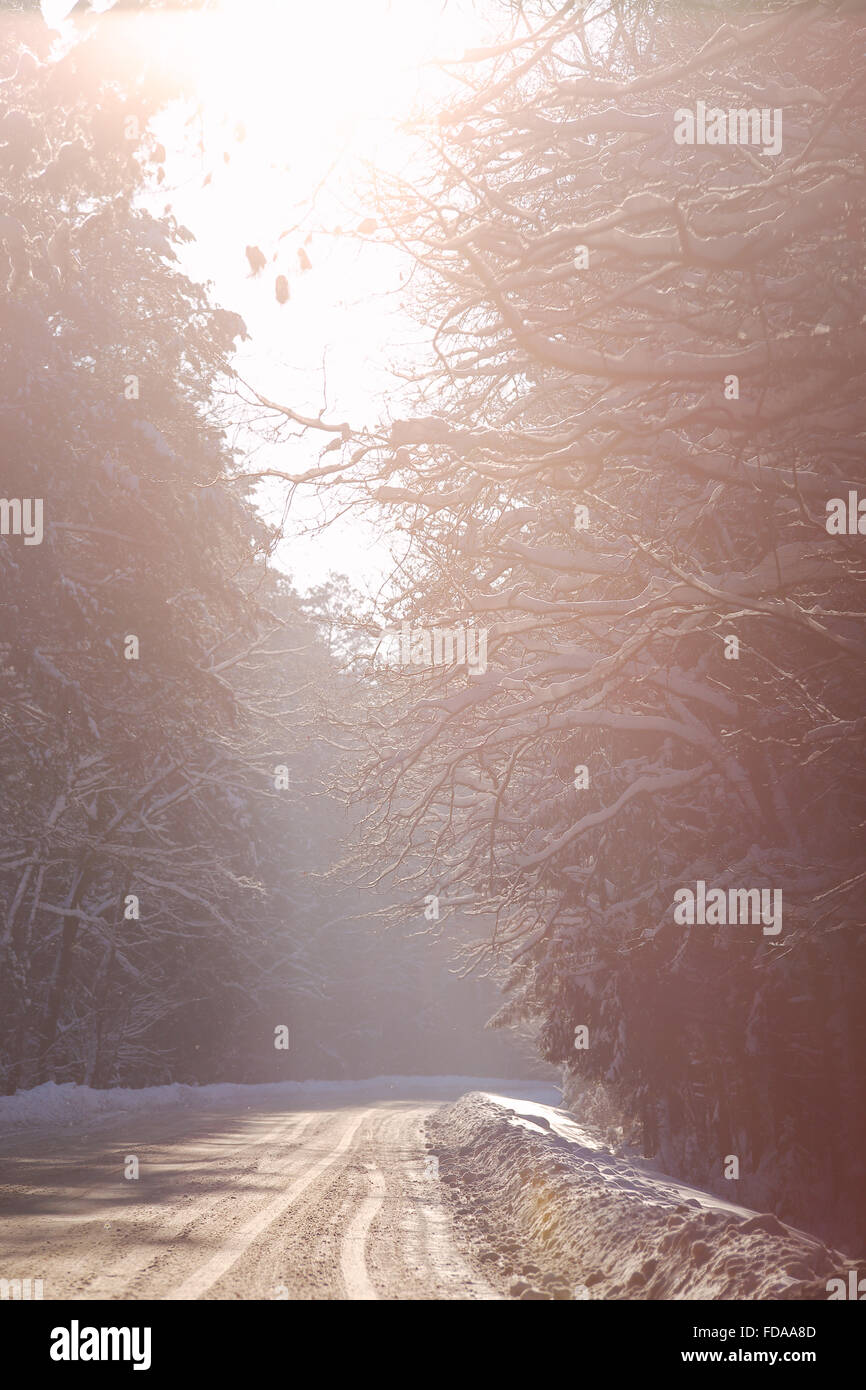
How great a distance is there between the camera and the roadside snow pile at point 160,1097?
20.2 meters

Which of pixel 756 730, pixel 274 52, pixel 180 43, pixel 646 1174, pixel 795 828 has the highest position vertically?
pixel 180 43

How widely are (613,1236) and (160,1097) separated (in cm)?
2178

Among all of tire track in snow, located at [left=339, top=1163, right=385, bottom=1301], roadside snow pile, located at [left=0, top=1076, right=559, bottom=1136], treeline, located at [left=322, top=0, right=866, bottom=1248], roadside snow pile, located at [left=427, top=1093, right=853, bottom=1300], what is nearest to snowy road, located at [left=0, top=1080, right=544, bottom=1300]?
tire track in snow, located at [left=339, top=1163, right=385, bottom=1301]

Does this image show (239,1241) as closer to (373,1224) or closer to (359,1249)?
(359,1249)

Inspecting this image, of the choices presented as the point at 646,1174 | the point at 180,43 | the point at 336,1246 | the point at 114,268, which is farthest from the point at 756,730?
the point at 114,268

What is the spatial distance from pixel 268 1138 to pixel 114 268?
45.1 ft

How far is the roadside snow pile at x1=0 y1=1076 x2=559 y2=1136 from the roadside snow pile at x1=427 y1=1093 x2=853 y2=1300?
9128 mm

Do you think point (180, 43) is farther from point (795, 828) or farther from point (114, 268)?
point (795, 828)

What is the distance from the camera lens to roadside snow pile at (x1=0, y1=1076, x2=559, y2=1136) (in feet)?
66.2

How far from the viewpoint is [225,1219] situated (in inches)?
376

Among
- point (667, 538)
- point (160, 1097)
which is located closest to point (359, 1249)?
point (667, 538)

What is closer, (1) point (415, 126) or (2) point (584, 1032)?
(1) point (415, 126)

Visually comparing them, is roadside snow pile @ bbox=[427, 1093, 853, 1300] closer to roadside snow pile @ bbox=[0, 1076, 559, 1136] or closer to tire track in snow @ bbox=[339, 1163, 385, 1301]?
tire track in snow @ bbox=[339, 1163, 385, 1301]

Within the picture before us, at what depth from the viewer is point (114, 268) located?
61.7 feet
